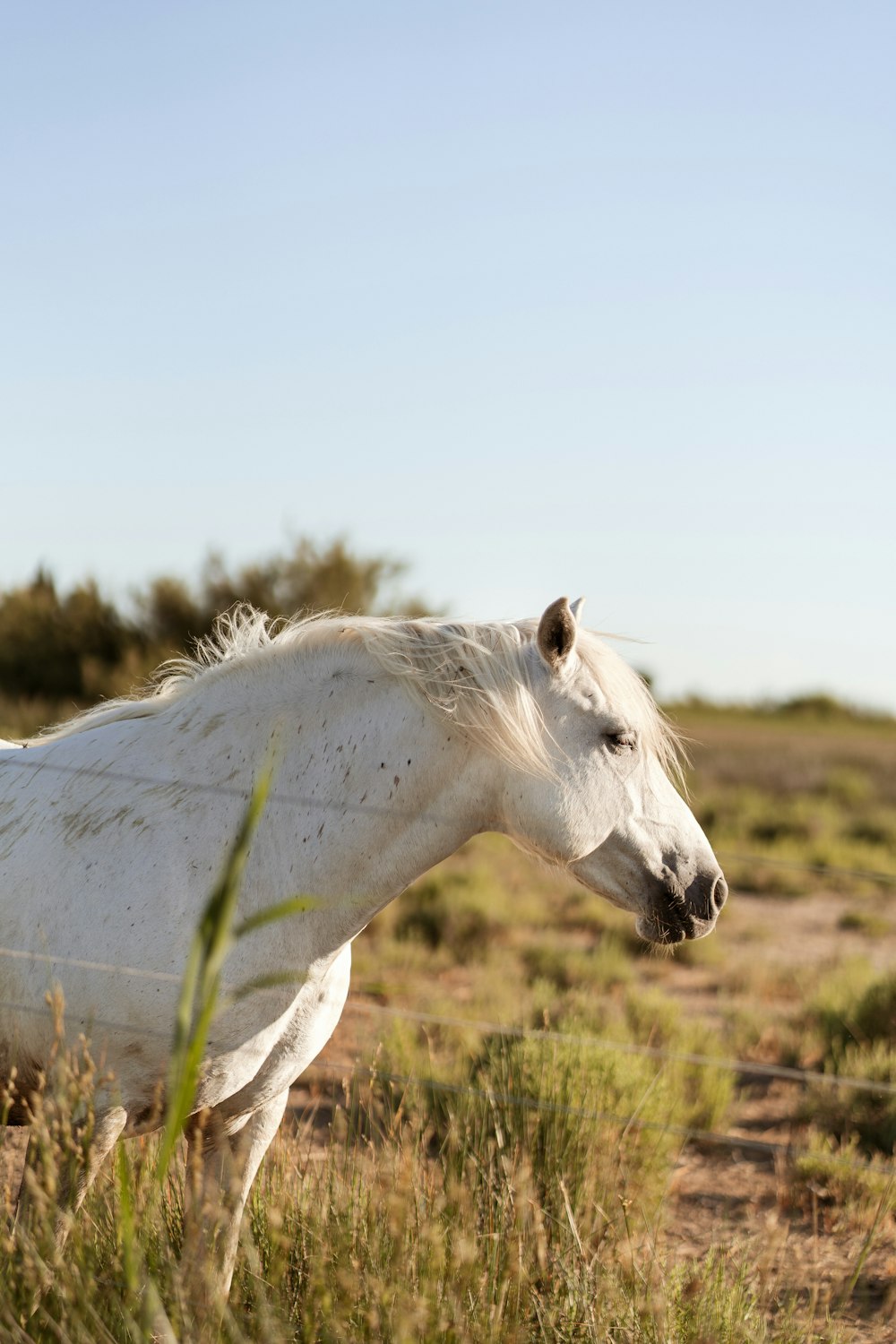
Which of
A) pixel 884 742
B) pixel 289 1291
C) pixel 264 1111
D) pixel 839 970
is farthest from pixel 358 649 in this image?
pixel 884 742

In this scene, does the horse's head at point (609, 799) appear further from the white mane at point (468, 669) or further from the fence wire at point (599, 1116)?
the fence wire at point (599, 1116)

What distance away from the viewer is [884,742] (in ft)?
96.1

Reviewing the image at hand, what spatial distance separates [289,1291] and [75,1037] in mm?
737

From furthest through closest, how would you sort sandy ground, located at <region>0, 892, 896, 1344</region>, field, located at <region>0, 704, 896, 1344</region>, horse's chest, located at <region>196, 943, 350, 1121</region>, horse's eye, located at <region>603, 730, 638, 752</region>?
1. sandy ground, located at <region>0, 892, 896, 1344</region>
2. horse's eye, located at <region>603, 730, 638, 752</region>
3. horse's chest, located at <region>196, 943, 350, 1121</region>
4. field, located at <region>0, 704, 896, 1344</region>

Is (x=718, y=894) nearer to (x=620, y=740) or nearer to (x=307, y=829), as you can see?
(x=620, y=740)

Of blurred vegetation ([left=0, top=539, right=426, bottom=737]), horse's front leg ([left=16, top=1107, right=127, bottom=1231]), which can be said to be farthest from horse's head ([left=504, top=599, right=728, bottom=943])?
blurred vegetation ([left=0, top=539, right=426, bottom=737])

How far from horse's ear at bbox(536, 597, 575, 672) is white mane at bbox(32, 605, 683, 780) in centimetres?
7

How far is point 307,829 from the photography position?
102 inches

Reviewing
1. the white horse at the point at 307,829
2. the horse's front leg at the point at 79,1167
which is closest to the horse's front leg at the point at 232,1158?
the white horse at the point at 307,829

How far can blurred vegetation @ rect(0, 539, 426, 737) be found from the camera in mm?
15750

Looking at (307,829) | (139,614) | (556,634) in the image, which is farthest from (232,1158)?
(139,614)

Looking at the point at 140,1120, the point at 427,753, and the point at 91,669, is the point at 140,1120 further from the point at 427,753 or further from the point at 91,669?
the point at 91,669

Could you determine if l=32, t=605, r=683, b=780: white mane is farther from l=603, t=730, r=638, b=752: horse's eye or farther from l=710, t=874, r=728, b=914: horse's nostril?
l=710, t=874, r=728, b=914: horse's nostril

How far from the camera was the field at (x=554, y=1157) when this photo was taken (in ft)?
7.13
